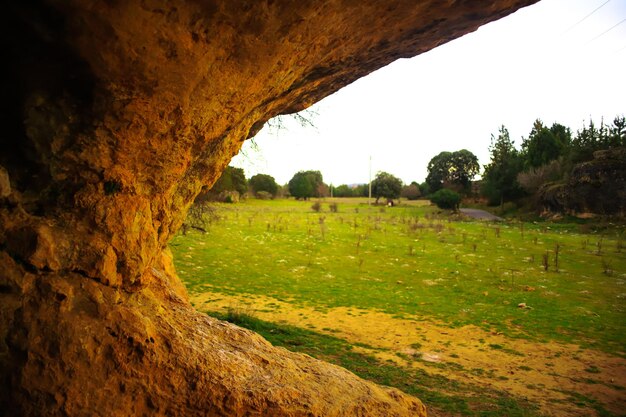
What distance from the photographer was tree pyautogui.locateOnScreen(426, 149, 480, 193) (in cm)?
5909

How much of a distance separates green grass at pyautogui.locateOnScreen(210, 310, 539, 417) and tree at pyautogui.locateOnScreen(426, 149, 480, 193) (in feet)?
182

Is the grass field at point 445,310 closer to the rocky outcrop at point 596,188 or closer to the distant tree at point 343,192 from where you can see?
the rocky outcrop at point 596,188

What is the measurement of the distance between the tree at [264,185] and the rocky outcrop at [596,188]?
44828 millimetres

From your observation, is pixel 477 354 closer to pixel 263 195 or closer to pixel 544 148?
pixel 544 148

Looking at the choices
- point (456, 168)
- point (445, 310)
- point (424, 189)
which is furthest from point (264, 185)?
point (445, 310)

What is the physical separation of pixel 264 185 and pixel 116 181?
66538 mm

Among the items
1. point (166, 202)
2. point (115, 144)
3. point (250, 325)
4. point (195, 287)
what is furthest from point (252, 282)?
point (115, 144)

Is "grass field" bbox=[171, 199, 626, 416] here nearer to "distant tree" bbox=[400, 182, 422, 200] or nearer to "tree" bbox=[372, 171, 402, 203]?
"tree" bbox=[372, 171, 402, 203]

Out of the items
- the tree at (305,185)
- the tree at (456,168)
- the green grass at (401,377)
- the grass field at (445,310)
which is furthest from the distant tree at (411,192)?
the green grass at (401,377)

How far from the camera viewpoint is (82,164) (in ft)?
9.30

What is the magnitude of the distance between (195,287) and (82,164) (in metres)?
9.62

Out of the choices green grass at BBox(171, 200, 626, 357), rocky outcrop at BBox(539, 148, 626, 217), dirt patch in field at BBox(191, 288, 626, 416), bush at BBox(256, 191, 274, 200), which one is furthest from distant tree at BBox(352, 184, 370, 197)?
dirt patch in field at BBox(191, 288, 626, 416)

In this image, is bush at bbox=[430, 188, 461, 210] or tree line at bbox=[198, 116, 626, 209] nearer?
tree line at bbox=[198, 116, 626, 209]

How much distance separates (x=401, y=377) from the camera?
661cm
